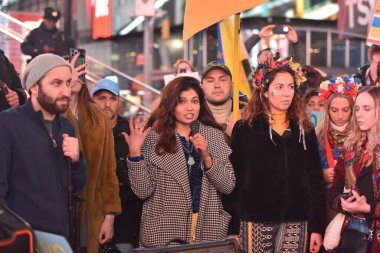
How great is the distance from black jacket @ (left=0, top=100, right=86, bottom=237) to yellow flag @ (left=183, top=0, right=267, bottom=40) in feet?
6.36

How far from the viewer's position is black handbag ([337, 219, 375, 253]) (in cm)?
548

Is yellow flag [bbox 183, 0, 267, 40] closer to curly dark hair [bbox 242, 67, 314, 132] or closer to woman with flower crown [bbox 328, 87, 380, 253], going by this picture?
curly dark hair [bbox 242, 67, 314, 132]

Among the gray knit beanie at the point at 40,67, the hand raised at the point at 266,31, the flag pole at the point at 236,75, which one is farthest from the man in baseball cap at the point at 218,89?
the hand raised at the point at 266,31

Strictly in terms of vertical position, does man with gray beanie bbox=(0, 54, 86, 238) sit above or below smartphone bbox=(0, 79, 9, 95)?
below

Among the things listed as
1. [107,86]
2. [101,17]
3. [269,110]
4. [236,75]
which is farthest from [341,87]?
[101,17]

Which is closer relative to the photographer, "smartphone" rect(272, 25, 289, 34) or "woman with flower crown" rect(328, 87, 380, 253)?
"woman with flower crown" rect(328, 87, 380, 253)

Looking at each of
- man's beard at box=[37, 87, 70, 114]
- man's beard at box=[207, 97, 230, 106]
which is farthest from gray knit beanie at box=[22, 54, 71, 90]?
man's beard at box=[207, 97, 230, 106]

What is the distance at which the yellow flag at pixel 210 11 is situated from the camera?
6423 mm

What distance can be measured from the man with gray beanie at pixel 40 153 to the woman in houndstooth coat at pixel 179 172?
860mm

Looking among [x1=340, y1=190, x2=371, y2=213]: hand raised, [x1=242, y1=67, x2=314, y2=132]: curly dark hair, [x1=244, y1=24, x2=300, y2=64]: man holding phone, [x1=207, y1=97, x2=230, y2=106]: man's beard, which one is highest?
[x1=244, y1=24, x2=300, y2=64]: man holding phone

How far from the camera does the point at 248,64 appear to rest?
920 centimetres

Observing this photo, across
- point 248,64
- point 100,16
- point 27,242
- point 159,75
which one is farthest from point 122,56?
point 27,242

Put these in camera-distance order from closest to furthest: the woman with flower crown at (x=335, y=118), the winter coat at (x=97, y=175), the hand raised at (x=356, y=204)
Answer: the hand raised at (x=356, y=204) < the winter coat at (x=97, y=175) < the woman with flower crown at (x=335, y=118)

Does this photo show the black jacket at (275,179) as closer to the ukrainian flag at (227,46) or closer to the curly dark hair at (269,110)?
the curly dark hair at (269,110)
